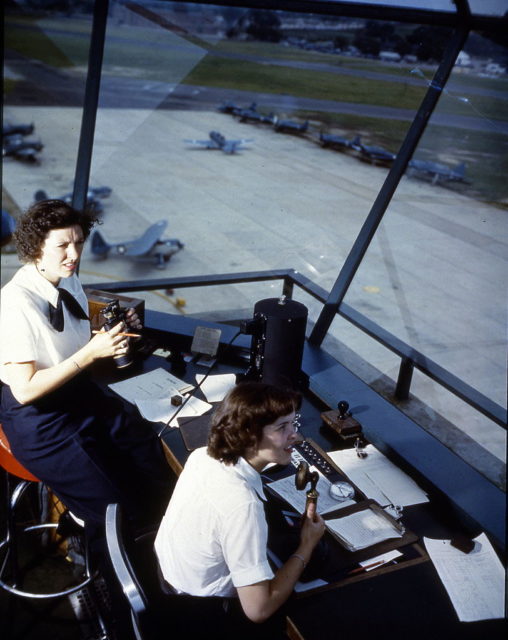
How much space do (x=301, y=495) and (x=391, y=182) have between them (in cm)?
178

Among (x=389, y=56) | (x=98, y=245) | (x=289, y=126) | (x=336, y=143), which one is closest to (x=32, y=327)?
(x=389, y=56)

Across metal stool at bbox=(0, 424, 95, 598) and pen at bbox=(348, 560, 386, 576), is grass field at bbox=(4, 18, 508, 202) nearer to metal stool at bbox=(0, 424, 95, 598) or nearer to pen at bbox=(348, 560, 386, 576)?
pen at bbox=(348, 560, 386, 576)

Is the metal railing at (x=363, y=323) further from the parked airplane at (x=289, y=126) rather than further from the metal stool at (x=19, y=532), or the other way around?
the parked airplane at (x=289, y=126)

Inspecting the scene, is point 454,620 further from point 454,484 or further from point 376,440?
point 376,440

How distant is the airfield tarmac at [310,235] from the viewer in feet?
21.6

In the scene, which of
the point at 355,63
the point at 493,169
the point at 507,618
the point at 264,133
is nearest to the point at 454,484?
the point at 507,618

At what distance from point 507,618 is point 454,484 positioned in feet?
1.74

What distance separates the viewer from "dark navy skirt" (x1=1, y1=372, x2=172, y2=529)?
2.01 m

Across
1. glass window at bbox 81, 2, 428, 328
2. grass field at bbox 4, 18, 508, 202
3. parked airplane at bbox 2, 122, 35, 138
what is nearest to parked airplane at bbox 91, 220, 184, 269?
glass window at bbox 81, 2, 428, 328

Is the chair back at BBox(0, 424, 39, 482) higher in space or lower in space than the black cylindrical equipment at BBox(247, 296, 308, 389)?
lower

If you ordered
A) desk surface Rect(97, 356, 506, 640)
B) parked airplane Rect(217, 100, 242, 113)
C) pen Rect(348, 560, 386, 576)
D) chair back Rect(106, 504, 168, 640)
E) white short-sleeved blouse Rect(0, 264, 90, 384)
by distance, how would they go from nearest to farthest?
chair back Rect(106, 504, 168, 640), desk surface Rect(97, 356, 506, 640), pen Rect(348, 560, 386, 576), white short-sleeved blouse Rect(0, 264, 90, 384), parked airplane Rect(217, 100, 242, 113)

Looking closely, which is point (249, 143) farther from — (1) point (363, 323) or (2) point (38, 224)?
(2) point (38, 224)

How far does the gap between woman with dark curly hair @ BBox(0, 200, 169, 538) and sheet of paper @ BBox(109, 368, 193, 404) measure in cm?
21

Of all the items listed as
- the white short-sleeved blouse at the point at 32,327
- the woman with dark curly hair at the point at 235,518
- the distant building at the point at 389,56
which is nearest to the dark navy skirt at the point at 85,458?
the white short-sleeved blouse at the point at 32,327
